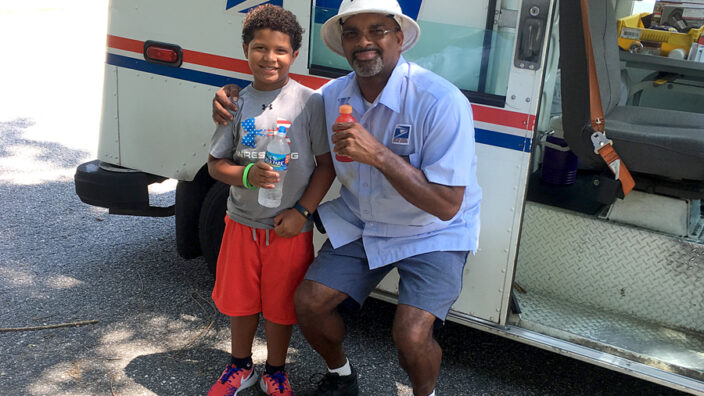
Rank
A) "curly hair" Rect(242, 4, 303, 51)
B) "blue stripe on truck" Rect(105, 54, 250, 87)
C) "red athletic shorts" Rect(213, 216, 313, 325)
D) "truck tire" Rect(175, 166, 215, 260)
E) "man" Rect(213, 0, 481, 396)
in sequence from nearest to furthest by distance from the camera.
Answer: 1. "man" Rect(213, 0, 481, 396)
2. "curly hair" Rect(242, 4, 303, 51)
3. "red athletic shorts" Rect(213, 216, 313, 325)
4. "blue stripe on truck" Rect(105, 54, 250, 87)
5. "truck tire" Rect(175, 166, 215, 260)

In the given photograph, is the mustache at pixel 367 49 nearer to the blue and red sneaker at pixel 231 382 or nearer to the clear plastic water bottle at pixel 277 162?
the clear plastic water bottle at pixel 277 162

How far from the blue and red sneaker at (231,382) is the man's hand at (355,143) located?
120 cm

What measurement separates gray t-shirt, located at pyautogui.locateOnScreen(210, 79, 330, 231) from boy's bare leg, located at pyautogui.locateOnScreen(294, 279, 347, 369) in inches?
12.4

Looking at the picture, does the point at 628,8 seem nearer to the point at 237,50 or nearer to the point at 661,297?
the point at 661,297

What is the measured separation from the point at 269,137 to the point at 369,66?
1.60 feet

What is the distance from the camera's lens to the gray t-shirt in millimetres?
2689

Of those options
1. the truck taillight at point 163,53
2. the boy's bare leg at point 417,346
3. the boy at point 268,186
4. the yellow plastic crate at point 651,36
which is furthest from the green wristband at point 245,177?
the yellow plastic crate at point 651,36

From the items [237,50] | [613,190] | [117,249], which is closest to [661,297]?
[613,190]

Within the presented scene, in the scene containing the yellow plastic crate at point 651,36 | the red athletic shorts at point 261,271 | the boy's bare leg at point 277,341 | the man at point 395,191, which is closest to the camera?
the man at point 395,191

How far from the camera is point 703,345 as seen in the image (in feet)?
9.80

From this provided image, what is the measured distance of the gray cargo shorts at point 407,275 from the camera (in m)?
2.60

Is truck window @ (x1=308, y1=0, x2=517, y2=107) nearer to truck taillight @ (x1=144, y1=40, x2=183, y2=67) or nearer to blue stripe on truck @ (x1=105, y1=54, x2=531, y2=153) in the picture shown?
blue stripe on truck @ (x1=105, y1=54, x2=531, y2=153)

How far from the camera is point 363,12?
2.52 metres

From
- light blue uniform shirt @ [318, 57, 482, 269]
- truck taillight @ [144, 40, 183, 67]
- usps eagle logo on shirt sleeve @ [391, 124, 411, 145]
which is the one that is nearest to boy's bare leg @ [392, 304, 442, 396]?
light blue uniform shirt @ [318, 57, 482, 269]
